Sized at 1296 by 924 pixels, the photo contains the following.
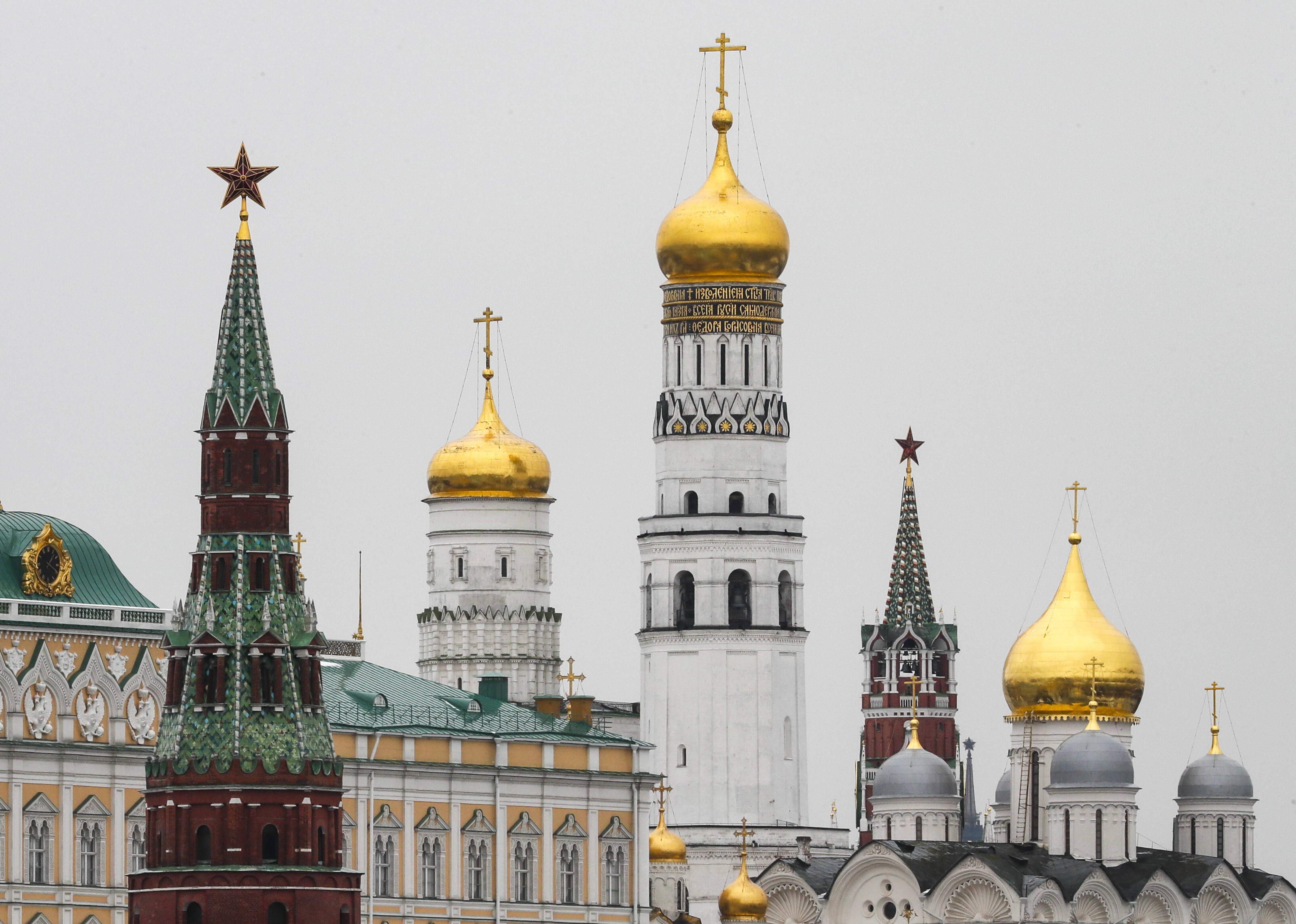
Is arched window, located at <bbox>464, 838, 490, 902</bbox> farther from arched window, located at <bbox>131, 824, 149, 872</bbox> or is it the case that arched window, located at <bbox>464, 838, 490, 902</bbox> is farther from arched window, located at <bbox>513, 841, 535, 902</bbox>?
arched window, located at <bbox>131, 824, 149, 872</bbox>

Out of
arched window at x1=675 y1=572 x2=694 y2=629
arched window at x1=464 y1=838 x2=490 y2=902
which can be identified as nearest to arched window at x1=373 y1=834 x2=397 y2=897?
arched window at x1=464 y1=838 x2=490 y2=902

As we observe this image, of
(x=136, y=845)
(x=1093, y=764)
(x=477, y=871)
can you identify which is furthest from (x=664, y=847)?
(x=136, y=845)

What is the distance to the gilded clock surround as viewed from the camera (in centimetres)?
11288

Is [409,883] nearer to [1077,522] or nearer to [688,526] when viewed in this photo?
[688,526]

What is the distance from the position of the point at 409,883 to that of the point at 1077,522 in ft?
106

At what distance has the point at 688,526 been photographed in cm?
13925

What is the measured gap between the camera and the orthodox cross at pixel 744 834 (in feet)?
446

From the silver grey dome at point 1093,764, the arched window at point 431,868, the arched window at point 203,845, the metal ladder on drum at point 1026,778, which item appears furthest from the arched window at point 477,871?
the arched window at point 203,845

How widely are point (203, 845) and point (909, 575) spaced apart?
8411 cm

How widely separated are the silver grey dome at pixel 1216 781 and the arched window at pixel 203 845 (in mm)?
64000

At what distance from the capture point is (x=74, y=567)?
374ft

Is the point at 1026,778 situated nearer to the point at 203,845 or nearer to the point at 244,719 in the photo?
the point at 244,719

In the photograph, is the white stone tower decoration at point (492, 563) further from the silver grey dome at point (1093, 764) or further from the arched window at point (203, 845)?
the arched window at point (203, 845)

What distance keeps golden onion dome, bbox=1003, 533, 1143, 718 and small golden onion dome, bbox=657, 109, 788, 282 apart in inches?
521
